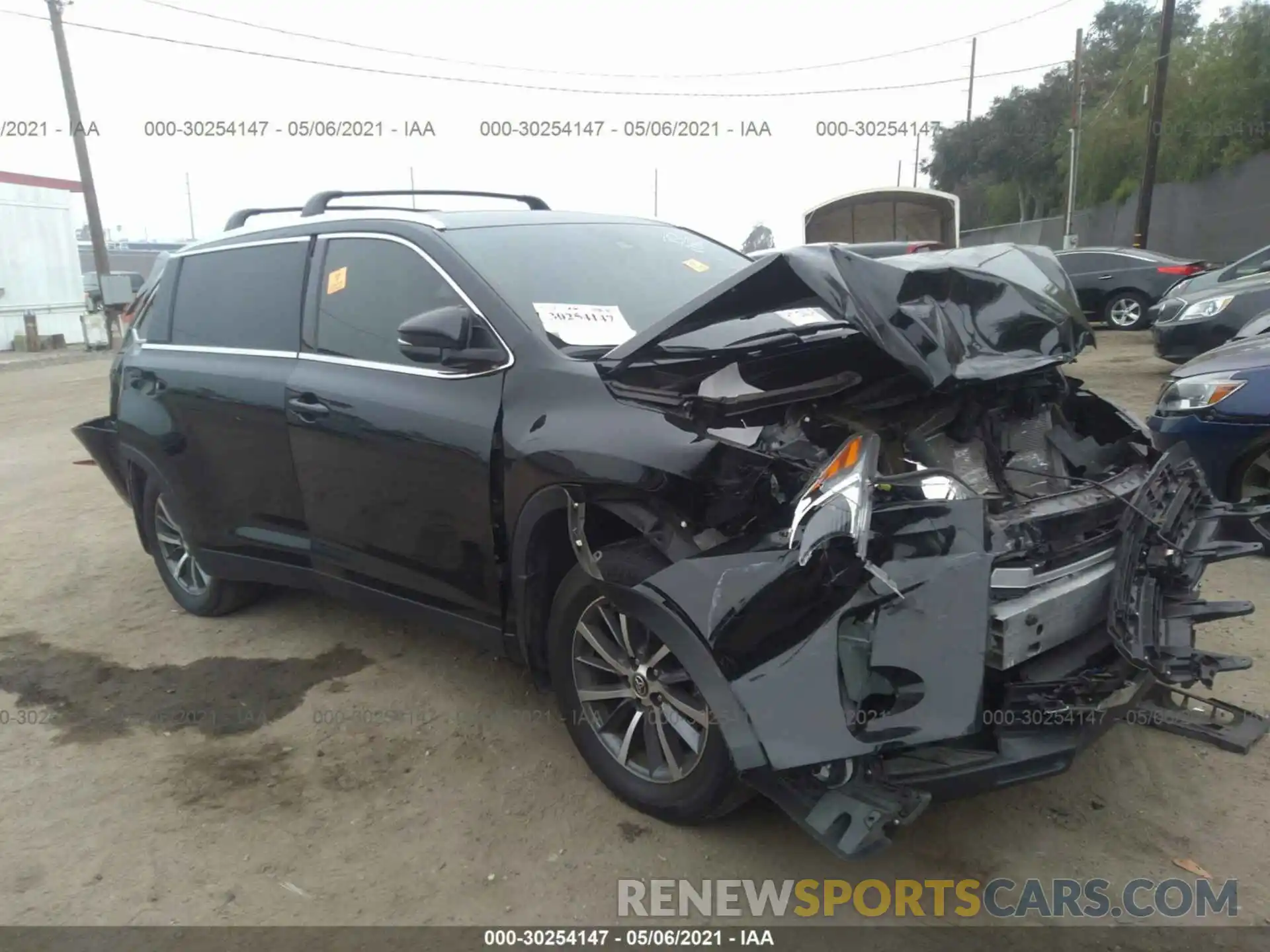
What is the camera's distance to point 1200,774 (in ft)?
10.7

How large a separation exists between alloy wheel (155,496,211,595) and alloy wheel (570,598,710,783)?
2.70 metres

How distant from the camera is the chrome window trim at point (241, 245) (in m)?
4.24

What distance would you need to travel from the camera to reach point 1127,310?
16.6m

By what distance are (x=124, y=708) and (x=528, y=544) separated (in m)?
2.12

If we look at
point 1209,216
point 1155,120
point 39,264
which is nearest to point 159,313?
point 1155,120

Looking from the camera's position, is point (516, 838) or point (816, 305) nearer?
point (816, 305)

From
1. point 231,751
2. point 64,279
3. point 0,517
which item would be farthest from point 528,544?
point 64,279

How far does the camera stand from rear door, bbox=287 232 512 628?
3410 mm

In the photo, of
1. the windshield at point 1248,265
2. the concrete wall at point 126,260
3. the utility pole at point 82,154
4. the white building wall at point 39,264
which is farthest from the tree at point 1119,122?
the concrete wall at point 126,260

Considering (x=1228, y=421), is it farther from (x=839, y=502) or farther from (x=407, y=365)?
(x=407, y=365)

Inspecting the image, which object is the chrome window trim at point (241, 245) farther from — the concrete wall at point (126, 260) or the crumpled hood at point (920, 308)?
the concrete wall at point (126, 260)

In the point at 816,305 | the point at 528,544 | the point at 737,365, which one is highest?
the point at 816,305

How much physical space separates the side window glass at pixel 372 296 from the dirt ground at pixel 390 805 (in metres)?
1.09

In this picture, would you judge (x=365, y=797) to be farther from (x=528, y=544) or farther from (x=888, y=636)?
(x=888, y=636)
